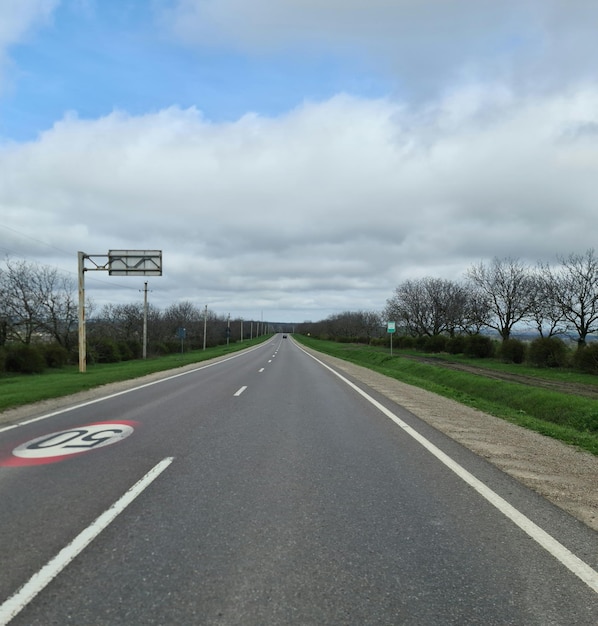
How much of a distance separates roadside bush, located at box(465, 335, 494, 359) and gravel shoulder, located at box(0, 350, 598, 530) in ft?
96.5

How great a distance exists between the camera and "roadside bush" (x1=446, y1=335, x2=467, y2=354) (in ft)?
147

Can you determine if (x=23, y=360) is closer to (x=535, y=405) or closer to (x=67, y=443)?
(x=67, y=443)

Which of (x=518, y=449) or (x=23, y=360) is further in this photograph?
(x=23, y=360)

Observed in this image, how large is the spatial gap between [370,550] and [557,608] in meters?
1.31

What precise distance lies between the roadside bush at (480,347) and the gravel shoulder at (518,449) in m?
29.4

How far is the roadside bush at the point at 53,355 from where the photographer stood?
37.2 metres

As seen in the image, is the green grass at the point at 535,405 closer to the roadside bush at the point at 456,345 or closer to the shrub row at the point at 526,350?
the shrub row at the point at 526,350

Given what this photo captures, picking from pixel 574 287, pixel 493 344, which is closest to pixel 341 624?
pixel 493 344

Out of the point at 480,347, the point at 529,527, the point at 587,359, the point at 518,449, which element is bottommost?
the point at 518,449

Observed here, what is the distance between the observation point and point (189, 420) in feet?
30.7

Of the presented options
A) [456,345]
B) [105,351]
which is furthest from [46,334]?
[456,345]

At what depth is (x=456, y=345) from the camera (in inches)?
1815

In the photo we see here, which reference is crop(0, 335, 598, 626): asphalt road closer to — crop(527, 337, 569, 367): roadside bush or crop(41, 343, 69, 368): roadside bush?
crop(527, 337, 569, 367): roadside bush

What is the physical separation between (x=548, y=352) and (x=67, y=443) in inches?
1183
